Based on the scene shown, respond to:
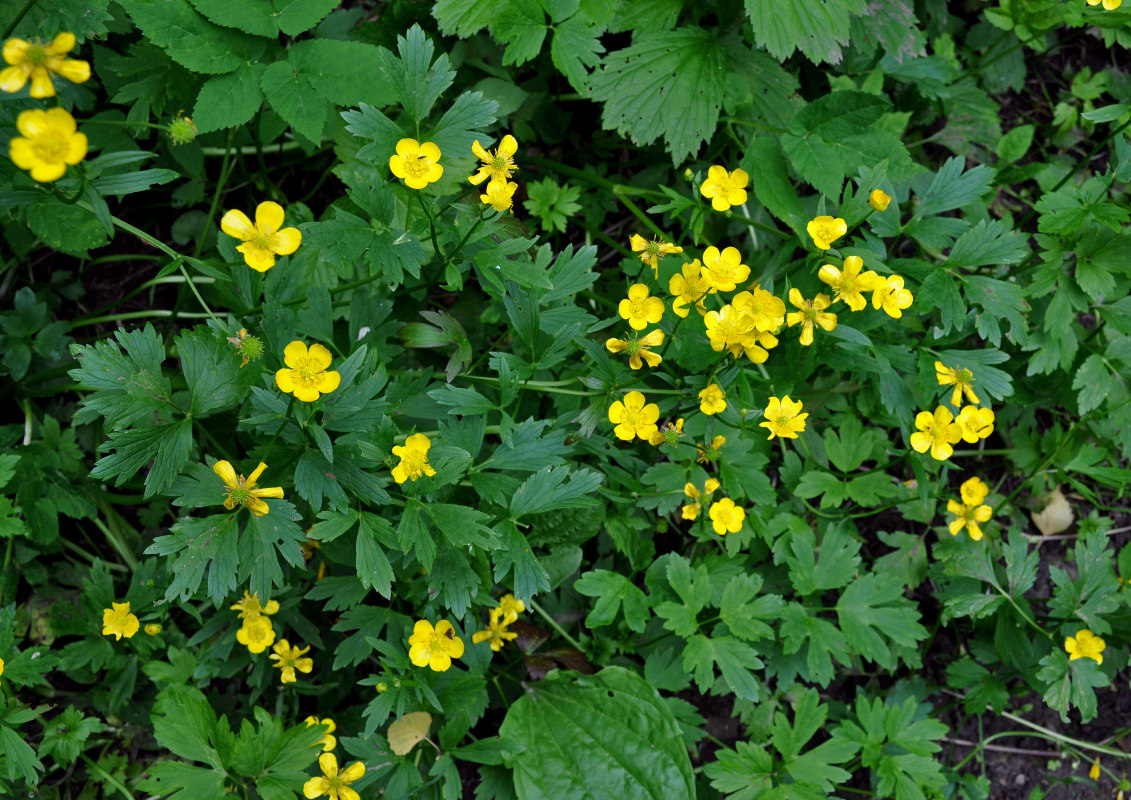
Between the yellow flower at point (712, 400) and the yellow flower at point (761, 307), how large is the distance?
0.65 ft

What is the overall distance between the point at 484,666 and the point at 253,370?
115cm

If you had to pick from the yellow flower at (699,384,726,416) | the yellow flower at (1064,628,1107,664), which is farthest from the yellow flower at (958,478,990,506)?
the yellow flower at (699,384,726,416)

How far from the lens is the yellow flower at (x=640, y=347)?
2068 millimetres

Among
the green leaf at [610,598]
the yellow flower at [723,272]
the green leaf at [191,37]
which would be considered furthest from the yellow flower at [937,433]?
the green leaf at [191,37]

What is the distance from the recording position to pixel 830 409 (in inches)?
114

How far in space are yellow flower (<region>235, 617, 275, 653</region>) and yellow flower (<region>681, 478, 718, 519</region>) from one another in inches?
49.7

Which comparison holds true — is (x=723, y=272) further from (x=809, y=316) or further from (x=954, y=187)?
(x=954, y=187)

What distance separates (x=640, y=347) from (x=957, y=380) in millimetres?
1027

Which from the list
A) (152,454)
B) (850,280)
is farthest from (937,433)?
(152,454)

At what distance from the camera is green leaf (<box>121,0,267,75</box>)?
227cm

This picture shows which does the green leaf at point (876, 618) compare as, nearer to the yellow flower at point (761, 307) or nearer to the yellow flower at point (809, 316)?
the yellow flower at point (809, 316)

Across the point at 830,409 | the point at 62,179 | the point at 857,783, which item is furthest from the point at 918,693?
the point at 62,179

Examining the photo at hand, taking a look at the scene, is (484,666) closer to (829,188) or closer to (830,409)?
(830,409)

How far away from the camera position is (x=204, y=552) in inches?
74.2
